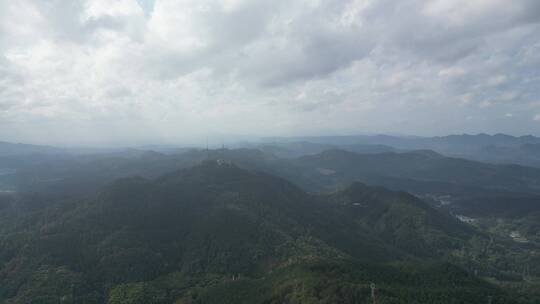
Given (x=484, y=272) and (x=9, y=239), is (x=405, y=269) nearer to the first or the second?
(x=484, y=272)

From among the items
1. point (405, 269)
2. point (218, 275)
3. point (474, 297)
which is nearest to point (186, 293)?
point (218, 275)

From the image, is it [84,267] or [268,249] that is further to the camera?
[268,249]

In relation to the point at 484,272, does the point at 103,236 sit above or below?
above

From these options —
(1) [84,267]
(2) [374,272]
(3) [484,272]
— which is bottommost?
(3) [484,272]

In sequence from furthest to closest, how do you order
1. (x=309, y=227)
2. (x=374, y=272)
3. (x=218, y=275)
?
(x=309, y=227) → (x=218, y=275) → (x=374, y=272)

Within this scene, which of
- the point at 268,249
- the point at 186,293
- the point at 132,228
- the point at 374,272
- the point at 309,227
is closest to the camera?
the point at 374,272

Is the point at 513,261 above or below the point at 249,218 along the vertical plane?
below

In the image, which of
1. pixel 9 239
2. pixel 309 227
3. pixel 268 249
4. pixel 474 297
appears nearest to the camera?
pixel 474 297

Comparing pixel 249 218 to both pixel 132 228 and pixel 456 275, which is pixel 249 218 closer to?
pixel 132 228

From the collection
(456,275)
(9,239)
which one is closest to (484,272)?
(456,275)
